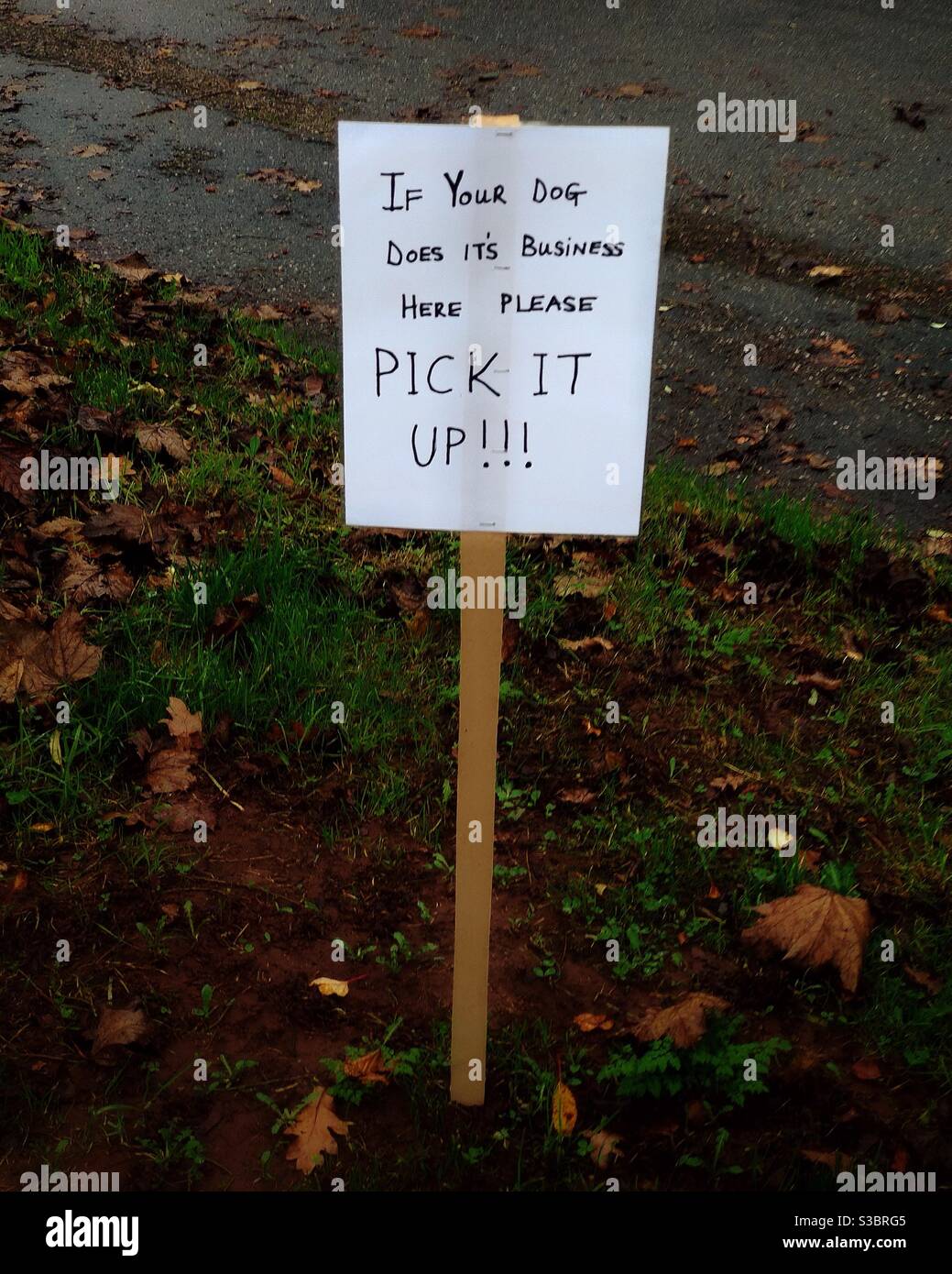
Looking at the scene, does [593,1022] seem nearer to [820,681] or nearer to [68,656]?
[820,681]

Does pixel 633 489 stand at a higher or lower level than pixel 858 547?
lower

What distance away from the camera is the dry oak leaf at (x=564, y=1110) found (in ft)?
6.33

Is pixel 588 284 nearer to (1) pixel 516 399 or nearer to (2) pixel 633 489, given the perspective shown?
(1) pixel 516 399

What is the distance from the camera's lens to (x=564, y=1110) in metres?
1.96

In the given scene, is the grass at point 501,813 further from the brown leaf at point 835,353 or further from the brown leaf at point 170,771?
the brown leaf at point 835,353

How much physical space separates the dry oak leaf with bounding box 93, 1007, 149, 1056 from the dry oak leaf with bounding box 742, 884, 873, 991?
122 centimetres

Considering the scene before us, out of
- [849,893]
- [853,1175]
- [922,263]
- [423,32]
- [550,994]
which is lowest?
[853,1175]

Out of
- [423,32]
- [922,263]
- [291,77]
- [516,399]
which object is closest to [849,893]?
[516,399]

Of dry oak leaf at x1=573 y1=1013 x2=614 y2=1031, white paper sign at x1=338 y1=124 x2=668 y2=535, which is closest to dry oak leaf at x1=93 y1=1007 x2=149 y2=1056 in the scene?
dry oak leaf at x1=573 y1=1013 x2=614 y2=1031

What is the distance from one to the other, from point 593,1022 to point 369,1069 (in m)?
0.45

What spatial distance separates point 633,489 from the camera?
5.41 feet

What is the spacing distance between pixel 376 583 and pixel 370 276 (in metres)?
1.67

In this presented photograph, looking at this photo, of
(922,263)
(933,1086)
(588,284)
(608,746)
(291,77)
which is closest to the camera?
(588,284)
